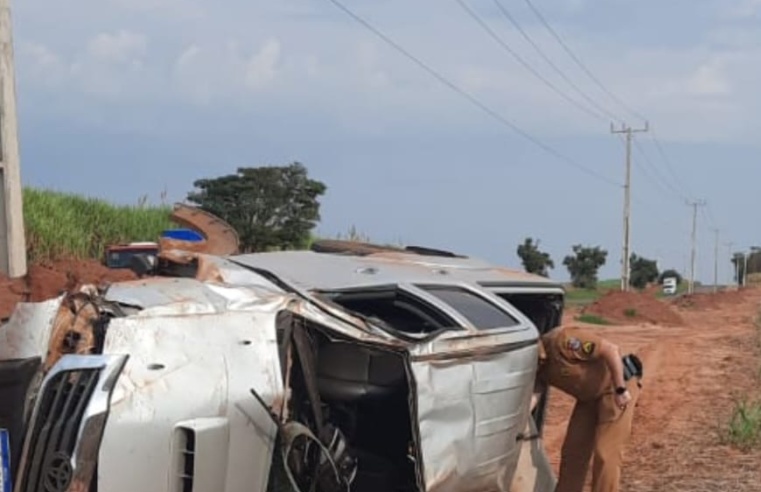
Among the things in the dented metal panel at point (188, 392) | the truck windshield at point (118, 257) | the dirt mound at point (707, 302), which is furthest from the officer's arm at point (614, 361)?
the dirt mound at point (707, 302)

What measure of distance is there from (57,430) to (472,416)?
2.28 m

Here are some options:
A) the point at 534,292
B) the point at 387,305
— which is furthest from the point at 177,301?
the point at 534,292

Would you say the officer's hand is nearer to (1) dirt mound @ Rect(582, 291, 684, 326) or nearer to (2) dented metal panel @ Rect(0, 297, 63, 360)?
(2) dented metal panel @ Rect(0, 297, 63, 360)

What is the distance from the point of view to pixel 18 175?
29.9 feet

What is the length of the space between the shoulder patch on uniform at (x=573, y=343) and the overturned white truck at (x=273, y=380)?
0.58 metres

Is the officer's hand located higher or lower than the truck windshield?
lower

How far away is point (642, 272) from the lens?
3637 inches

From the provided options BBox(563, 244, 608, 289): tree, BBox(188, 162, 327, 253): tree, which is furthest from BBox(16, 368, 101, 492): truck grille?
BBox(563, 244, 608, 289): tree

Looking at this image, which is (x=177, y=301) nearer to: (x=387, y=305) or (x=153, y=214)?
(x=387, y=305)

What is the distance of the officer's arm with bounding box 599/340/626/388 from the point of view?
7.99 m

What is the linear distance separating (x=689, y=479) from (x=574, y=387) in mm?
2066

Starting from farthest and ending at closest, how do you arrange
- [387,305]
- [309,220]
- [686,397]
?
1. [309,220]
2. [686,397]
3. [387,305]

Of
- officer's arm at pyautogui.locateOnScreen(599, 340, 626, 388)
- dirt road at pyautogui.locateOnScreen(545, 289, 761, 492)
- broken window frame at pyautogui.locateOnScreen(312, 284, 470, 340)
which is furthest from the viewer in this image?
dirt road at pyautogui.locateOnScreen(545, 289, 761, 492)

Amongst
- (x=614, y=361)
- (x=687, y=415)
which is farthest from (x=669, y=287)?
(x=614, y=361)
